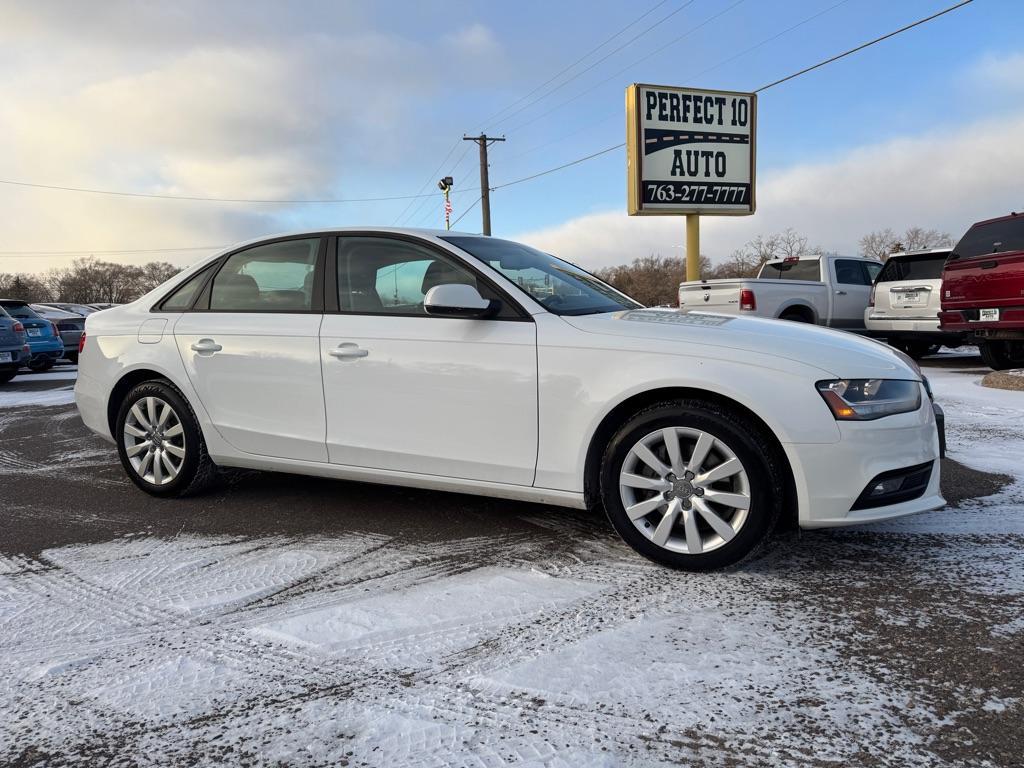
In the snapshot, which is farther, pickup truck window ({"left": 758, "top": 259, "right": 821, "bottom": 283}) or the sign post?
the sign post

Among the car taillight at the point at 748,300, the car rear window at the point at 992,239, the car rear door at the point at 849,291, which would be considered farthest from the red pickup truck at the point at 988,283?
the car rear door at the point at 849,291

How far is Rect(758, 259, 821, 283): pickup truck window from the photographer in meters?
13.1

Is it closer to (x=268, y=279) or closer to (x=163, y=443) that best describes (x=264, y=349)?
(x=268, y=279)

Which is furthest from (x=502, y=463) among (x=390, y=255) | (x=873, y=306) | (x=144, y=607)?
(x=873, y=306)

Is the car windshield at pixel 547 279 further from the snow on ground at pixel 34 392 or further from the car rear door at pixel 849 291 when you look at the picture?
the car rear door at pixel 849 291

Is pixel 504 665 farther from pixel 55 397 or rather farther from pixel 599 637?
pixel 55 397

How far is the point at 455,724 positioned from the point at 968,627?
184 cm

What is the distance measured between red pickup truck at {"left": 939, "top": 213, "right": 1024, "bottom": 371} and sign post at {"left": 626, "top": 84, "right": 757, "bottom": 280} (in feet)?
22.5

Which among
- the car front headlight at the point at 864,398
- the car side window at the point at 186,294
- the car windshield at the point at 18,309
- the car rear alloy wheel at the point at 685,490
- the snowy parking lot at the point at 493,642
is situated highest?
the car windshield at the point at 18,309

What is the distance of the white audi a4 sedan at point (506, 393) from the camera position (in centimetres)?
297

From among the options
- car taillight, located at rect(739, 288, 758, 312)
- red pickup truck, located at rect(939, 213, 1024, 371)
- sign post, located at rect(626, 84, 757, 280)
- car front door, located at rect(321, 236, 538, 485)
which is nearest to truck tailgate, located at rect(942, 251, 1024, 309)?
red pickup truck, located at rect(939, 213, 1024, 371)

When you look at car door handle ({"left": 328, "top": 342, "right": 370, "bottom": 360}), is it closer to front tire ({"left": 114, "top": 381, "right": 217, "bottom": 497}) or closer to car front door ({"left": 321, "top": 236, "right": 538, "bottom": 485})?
car front door ({"left": 321, "top": 236, "right": 538, "bottom": 485})

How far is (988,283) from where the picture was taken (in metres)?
9.10

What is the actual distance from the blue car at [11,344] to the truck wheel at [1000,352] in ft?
47.6
